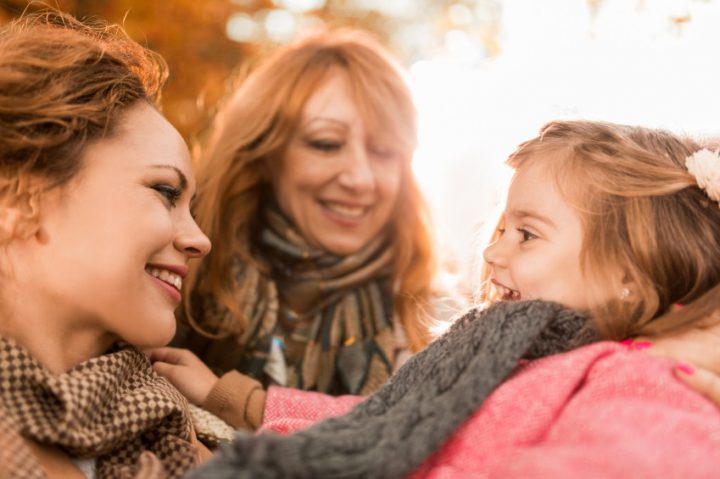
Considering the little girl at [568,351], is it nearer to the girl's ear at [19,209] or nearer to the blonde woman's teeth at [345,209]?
the girl's ear at [19,209]

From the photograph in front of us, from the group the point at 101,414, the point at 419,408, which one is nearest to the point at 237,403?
the point at 101,414

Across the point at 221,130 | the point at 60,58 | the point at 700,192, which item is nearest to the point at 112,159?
the point at 60,58

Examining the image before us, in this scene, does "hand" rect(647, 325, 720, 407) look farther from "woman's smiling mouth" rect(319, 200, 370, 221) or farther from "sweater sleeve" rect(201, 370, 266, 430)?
"woman's smiling mouth" rect(319, 200, 370, 221)

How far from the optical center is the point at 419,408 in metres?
1.57

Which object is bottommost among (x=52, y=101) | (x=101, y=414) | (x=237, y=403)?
(x=237, y=403)

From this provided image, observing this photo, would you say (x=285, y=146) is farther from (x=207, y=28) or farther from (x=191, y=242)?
(x=191, y=242)

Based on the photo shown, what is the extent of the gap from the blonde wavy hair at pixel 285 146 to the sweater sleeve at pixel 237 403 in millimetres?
717

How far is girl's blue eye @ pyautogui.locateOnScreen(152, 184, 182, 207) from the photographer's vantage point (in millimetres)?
1918

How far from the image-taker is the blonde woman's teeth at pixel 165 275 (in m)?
1.93

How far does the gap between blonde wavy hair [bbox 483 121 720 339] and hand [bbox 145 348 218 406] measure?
126cm

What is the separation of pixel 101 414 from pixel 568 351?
104 cm

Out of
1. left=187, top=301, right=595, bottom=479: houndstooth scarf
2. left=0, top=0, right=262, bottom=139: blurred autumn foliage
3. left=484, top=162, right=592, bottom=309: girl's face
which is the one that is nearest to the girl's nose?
left=484, top=162, right=592, bottom=309: girl's face

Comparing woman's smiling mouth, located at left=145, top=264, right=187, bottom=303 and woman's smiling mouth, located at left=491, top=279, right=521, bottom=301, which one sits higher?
woman's smiling mouth, located at left=145, top=264, right=187, bottom=303

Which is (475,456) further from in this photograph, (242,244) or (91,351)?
(242,244)
